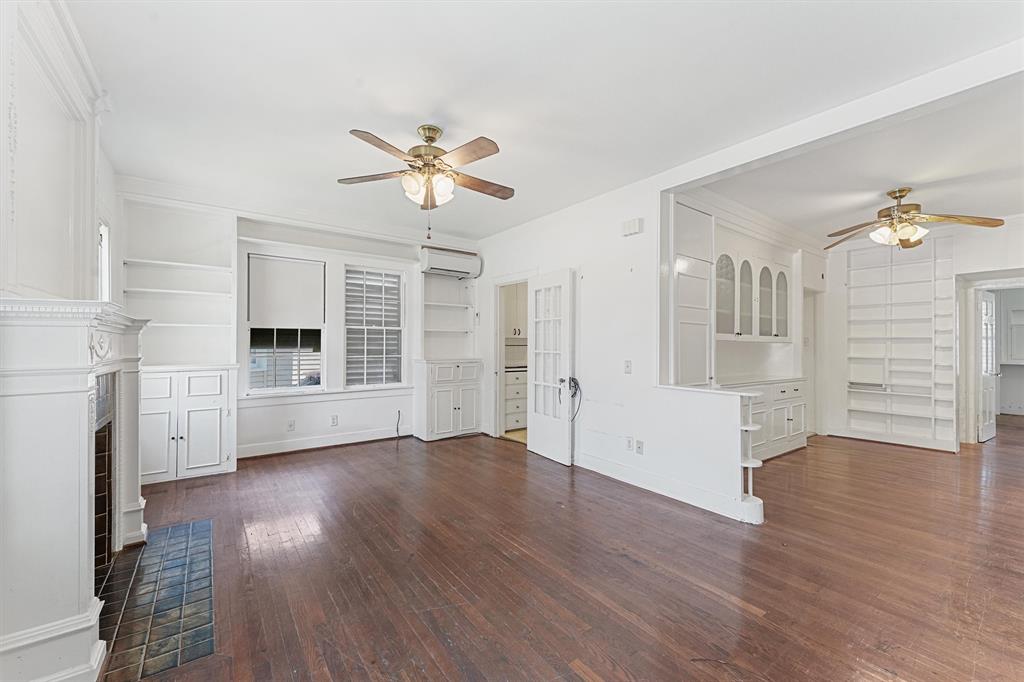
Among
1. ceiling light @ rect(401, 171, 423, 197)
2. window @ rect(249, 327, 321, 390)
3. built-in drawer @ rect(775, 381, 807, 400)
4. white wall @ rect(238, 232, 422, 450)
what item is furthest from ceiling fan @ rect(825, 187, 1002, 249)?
window @ rect(249, 327, 321, 390)

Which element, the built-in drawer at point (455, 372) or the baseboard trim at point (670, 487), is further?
the built-in drawer at point (455, 372)

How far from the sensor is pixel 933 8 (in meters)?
2.06

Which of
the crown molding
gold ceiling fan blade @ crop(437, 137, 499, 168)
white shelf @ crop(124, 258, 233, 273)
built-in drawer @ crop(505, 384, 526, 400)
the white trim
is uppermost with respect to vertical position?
the crown molding

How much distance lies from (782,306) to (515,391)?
3.85 m

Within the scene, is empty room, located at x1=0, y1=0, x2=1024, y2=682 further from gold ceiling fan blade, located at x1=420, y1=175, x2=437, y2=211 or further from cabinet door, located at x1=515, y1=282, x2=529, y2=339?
cabinet door, located at x1=515, y1=282, x2=529, y2=339

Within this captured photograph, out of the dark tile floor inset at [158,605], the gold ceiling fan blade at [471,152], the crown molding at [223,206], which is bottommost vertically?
the dark tile floor inset at [158,605]

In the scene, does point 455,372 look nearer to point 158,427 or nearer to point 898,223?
point 158,427

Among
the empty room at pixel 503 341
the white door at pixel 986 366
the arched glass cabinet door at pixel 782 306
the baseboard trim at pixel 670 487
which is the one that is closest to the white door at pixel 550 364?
the empty room at pixel 503 341

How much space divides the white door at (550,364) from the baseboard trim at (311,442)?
2.01 meters

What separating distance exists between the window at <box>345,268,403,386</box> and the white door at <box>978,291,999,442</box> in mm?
8058

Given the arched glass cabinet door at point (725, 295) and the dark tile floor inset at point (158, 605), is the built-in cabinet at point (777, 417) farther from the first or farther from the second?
the dark tile floor inset at point (158, 605)

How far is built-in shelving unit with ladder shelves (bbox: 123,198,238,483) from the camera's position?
4.28 metres

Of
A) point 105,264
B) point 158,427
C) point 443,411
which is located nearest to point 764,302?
point 443,411

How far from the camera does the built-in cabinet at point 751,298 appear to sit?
4.96 metres
